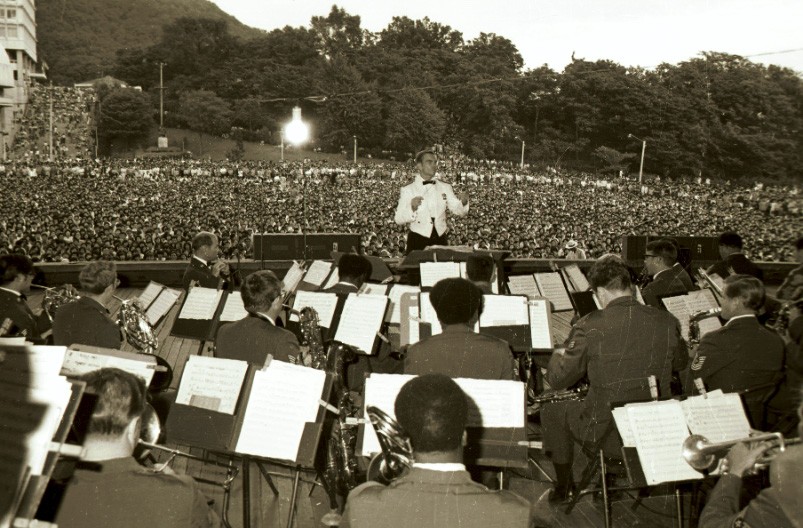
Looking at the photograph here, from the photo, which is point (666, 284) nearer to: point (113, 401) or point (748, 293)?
point (748, 293)

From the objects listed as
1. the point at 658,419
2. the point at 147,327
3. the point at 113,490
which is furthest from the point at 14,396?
the point at 147,327

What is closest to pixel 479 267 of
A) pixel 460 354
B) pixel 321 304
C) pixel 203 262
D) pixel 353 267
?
pixel 353 267

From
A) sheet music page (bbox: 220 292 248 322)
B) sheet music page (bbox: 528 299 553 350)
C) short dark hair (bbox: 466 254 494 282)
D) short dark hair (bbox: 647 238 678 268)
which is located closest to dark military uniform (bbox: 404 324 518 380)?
sheet music page (bbox: 528 299 553 350)

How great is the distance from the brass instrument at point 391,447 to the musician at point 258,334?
5.13 ft

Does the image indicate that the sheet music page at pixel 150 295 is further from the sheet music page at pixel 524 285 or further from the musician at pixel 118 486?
the musician at pixel 118 486

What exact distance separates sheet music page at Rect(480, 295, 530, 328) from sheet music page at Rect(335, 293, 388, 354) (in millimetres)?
671

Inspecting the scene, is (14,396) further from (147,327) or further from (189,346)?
(189,346)

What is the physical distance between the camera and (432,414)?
222cm

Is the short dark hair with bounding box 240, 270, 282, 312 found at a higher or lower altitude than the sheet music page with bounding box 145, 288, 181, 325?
higher

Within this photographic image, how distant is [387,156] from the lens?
40.7 m

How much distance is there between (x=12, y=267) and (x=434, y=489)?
4186mm

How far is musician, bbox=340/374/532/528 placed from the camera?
82.6 inches

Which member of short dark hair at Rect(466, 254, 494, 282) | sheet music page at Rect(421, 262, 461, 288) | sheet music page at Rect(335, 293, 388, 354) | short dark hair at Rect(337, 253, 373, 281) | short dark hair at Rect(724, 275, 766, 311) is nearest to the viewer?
short dark hair at Rect(724, 275, 766, 311)

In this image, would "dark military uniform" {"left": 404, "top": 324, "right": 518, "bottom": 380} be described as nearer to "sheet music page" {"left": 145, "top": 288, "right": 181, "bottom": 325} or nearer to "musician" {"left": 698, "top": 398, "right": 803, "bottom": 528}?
"musician" {"left": 698, "top": 398, "right": 803, "bottom": 528}
